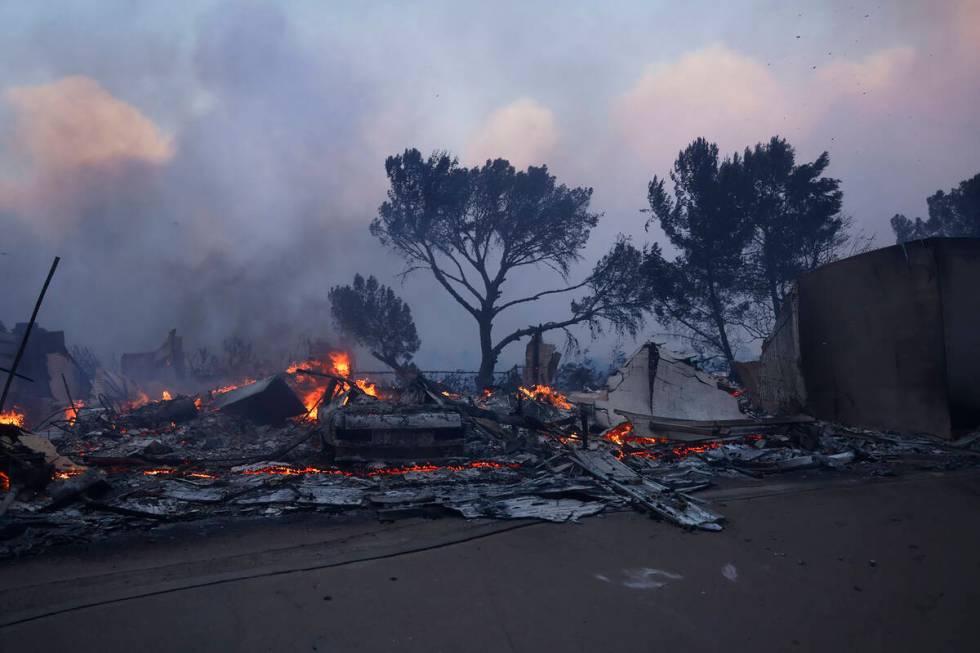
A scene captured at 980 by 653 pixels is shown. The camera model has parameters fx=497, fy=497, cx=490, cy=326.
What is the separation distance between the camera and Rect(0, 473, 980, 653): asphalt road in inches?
129

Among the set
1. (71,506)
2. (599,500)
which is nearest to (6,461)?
(71,506)

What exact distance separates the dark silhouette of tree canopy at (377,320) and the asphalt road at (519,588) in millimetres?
16892

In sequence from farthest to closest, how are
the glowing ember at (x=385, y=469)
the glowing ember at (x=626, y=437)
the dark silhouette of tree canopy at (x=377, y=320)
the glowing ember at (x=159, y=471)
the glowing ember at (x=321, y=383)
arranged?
the dark silhouette of tree canopy at (x=377, y=320) → the glowing ember at (x=321, y=383) → the glowing ember at (x=626, y=437) → the glowing ember at (x=385, y=469) → the glowing ember at (x=159, y=471)

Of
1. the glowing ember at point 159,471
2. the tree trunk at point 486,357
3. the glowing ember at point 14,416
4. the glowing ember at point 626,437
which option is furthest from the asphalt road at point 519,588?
the tree trunk at point 486,357

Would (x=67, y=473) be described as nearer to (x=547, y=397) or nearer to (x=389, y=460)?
(x=389, y=460)

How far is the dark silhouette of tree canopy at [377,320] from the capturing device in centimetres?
2208

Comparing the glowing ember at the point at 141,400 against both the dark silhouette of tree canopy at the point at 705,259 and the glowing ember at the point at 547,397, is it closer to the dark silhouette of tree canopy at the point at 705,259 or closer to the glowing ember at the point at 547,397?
the glowing ember at the point at 547,397

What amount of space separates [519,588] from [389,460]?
526 centimetres

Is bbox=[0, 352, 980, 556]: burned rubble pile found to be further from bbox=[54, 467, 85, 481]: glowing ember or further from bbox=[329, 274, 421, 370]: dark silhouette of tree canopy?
bbox=[329, 274, 421, 370]: dark silhouette of tree canopy

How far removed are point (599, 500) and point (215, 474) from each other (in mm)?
5876

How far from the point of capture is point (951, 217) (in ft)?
74.1

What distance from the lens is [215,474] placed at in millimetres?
7770

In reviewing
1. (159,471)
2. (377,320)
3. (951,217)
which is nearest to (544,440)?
(159,471)

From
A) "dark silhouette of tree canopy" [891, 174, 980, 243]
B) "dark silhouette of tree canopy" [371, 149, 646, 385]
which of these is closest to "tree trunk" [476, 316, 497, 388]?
"dark silhouette of tree canopy" [371, 149, 646, 385]
